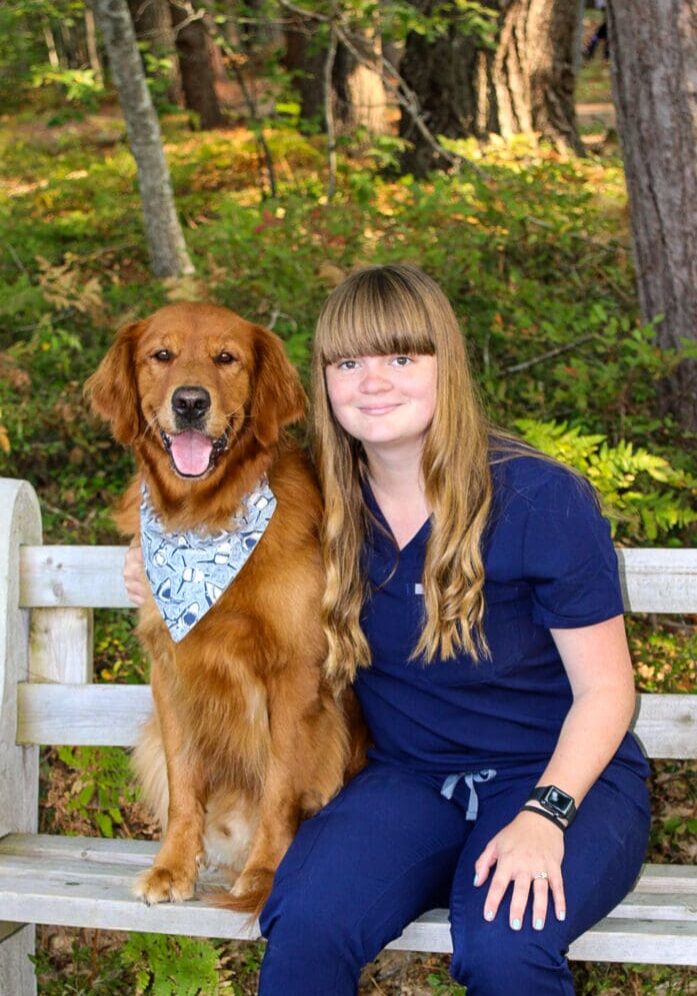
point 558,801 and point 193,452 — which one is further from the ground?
point 193,452

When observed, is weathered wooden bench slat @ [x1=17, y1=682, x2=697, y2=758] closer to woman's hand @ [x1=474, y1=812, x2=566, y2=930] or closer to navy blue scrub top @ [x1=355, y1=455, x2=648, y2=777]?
navy blue scrub top @ [x1=355, y1=455, x2=648, y2=777]

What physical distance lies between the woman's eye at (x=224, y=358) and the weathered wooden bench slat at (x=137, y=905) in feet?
3.99

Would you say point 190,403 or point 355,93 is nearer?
A: point 190,403

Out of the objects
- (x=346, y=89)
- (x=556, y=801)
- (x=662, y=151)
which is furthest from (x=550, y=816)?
(x=346, y=89)

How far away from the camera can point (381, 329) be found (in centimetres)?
227

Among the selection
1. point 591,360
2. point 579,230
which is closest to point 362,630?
point 591,360

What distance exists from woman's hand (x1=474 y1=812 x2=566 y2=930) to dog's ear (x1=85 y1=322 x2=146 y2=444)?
132 centimetres

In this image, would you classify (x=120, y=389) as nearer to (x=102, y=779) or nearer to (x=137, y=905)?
A: (x=137, y=905)

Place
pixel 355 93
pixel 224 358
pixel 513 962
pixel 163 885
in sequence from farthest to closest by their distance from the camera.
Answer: pixel 355 93 → pixel 224 358 → pixel 163 885 → pixel 513 962

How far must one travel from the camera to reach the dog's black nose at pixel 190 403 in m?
2.46

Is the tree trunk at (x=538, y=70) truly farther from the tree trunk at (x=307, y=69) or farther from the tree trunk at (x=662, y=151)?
the tree trunk at (x=307, y=69)

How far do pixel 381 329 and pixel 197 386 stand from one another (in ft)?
1.56

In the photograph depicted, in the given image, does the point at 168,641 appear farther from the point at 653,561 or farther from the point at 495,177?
the point at 495,177

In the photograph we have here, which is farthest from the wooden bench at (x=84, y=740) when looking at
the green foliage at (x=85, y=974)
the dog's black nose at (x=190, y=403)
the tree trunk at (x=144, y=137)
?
the tree trunk at (x=144, y=137)
